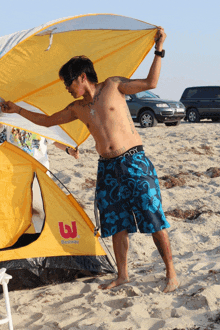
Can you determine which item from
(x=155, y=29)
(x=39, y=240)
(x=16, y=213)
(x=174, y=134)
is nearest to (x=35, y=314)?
(x=39, y=240)

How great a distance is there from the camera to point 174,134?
10664 mm

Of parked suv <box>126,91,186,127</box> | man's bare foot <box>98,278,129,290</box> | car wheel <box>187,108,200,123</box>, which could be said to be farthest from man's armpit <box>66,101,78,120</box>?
car wheel <box>187,108,200,123</box>

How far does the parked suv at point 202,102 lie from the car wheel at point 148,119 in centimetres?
382

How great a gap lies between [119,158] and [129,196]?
1.06 ft

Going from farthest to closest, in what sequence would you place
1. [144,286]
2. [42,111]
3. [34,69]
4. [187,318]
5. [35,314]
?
[42,111], [34,69], [144,286], [35,314], [187,318]

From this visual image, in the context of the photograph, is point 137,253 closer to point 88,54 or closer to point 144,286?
point 144,286

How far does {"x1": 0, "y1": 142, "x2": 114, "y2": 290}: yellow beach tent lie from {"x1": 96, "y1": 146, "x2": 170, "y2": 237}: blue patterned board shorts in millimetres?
438

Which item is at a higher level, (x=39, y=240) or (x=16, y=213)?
(x=16, y=213)

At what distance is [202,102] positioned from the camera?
1672cm

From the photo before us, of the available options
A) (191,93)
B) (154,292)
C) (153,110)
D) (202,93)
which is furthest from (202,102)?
(154,292)

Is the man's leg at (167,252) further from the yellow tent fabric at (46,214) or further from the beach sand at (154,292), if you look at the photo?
the yellow tent fabric at (46,214)

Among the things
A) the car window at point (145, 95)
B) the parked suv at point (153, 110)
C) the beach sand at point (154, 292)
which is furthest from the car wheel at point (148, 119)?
the beach sand at point (154, 292)

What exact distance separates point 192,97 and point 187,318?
1547cm

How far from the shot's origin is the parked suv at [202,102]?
1656cm
